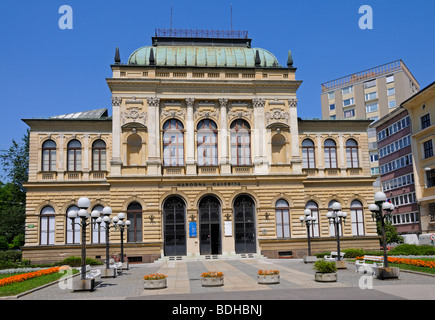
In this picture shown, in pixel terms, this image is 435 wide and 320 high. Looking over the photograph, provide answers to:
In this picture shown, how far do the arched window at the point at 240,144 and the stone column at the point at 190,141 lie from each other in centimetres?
400

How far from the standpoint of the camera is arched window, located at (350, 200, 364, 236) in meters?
47.5

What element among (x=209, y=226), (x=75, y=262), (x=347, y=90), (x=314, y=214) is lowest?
(x=75, y=262)

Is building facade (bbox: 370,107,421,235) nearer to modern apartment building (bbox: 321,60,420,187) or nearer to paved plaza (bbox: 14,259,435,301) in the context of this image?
modern apartment building (bbox: 321,60,420,187)

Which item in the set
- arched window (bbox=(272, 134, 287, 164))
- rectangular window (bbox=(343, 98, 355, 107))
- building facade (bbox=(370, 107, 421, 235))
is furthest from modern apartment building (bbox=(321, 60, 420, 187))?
arched window (bbox=(272, 134, 287, 164))

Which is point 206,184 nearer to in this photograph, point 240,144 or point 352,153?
point 240,144

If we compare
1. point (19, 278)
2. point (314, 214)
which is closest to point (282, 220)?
point (314, 214)

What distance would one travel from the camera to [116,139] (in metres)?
44.2

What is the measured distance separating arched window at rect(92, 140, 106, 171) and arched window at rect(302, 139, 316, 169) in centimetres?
2054

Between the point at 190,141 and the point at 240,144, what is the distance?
5060 mm

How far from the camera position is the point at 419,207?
188 feet

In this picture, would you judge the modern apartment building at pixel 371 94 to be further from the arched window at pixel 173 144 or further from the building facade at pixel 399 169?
the arched window at pixel 173 144
